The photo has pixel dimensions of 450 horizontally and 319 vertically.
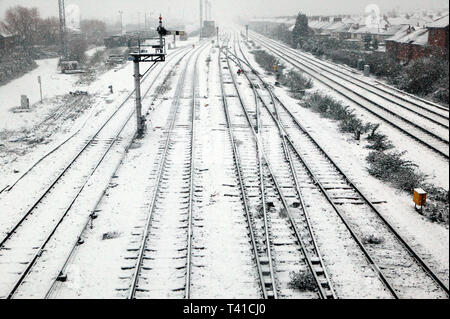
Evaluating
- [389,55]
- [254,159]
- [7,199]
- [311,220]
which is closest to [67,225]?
[7,199]

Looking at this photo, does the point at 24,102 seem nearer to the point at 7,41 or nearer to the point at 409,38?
the point at 409,38

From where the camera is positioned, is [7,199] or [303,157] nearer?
[7,199]

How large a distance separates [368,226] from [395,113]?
1232 centimetres

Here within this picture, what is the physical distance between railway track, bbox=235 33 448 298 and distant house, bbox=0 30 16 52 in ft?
147

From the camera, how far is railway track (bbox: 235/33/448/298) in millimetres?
7980

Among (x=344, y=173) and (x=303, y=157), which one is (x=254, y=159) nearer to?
(x=303, y=157)

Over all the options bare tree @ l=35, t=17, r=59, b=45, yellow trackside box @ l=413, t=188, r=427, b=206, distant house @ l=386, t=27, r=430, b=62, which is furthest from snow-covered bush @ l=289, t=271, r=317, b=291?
bare tree @ l=35, t=17, r=59, b=45

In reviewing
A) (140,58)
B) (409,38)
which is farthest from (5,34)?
(409,38)

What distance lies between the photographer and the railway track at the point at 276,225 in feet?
26.8

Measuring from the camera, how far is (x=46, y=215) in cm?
1109

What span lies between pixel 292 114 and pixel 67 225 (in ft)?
47.1

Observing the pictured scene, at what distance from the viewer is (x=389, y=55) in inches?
1673
